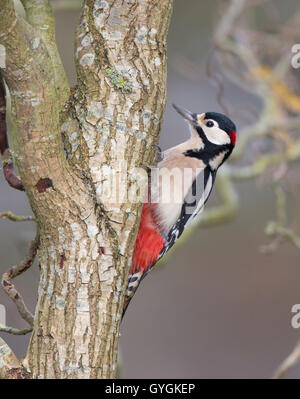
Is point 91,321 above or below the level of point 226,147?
below

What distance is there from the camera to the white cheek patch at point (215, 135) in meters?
2.50

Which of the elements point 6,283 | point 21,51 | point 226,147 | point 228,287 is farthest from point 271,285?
point 21,51

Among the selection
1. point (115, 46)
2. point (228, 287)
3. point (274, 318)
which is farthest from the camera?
point (228, 287)

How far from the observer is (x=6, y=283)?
1.97 meters

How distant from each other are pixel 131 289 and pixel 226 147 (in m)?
0.71

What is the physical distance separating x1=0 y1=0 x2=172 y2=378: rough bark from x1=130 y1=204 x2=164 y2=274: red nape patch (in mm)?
508

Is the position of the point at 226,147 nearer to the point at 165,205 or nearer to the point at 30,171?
the point at 165,205

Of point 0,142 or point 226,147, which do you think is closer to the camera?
point 0,142

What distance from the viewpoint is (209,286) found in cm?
605

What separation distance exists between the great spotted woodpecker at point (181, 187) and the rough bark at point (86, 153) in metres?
0.51

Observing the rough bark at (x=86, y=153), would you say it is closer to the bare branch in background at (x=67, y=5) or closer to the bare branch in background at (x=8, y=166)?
the bare branch in background at (x=8, y=166)

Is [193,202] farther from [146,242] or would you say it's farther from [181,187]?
[146,242]

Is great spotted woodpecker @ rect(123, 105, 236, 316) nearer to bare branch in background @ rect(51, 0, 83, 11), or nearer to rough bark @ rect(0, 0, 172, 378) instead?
rough bark @ rect(0, 0, 172, 378)

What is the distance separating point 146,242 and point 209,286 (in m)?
3.74
